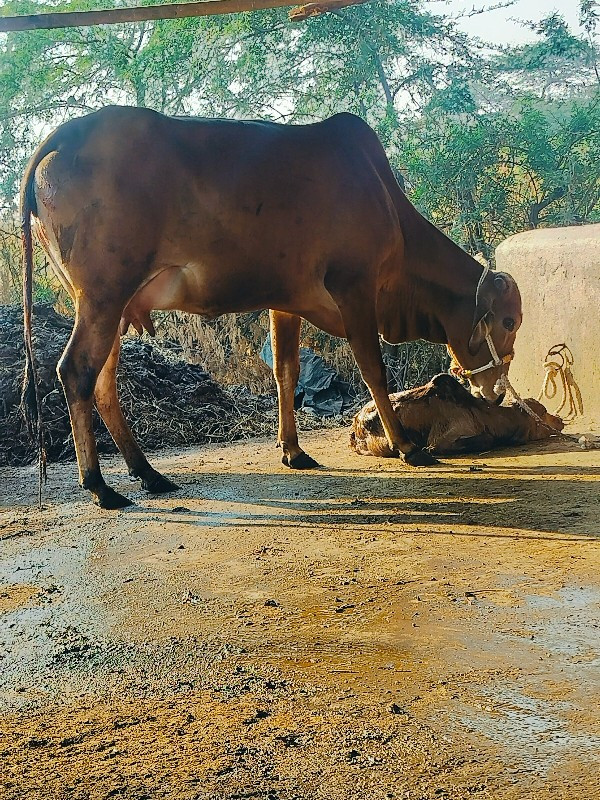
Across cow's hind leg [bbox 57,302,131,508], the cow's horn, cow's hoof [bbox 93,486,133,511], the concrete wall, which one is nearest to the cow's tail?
cow's hind leg [bbox 57,302,131,508]

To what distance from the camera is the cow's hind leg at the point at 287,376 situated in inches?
249

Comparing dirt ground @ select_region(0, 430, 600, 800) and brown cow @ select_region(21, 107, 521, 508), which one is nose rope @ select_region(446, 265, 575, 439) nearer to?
brown cow @ select_region(21, 107, 521, 508)

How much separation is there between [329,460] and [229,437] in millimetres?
1462

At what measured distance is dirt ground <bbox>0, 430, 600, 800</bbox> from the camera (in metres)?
2.17

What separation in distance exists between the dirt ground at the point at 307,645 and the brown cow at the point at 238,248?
0.93 m

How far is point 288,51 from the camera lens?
13078mm

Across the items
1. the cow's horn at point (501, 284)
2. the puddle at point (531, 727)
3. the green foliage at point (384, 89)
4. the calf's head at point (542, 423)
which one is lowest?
the puddle at point (531, 727)

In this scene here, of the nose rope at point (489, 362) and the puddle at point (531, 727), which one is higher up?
the nose rope at point (489, 362)

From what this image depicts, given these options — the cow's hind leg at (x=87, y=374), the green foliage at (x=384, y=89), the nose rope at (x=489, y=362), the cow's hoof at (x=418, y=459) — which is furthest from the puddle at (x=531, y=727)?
the green foliage at (x=384, y=89)

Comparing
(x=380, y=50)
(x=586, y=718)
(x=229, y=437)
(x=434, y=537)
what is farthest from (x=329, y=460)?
(x=380, y=50)

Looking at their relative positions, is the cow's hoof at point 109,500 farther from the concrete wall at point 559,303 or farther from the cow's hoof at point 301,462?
the concrete wall at point 559,303

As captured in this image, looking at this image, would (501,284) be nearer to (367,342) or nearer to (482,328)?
(482,328)

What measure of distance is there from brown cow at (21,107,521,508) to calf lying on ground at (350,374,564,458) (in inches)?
7.3

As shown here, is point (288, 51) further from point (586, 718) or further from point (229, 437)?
point (586, 718)
